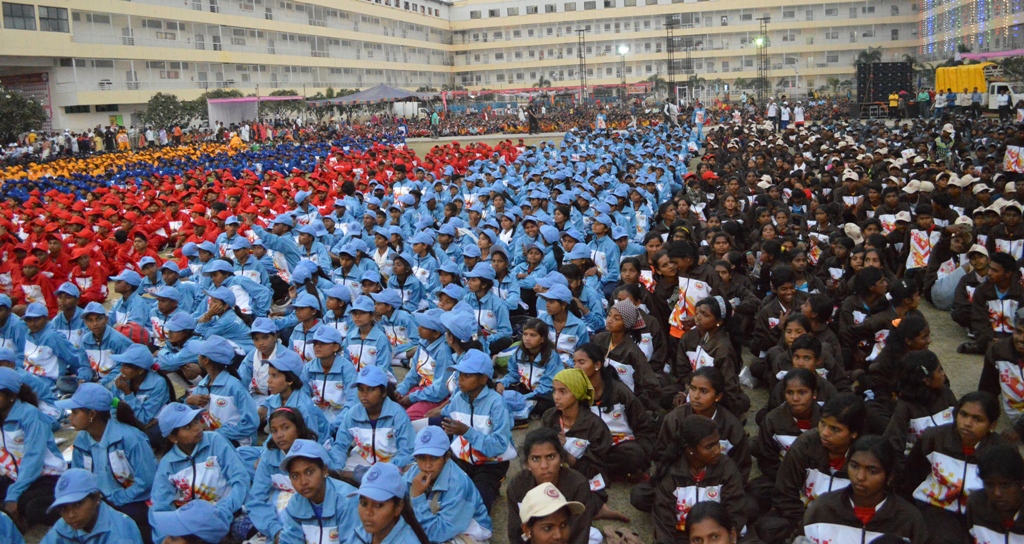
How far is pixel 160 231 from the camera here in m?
12.0

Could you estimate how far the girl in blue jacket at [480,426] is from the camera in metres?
4.48

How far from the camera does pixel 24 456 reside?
4.63 m

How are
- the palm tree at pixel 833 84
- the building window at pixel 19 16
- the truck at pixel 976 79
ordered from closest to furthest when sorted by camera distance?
the truck at pixel 976 79 → the building window at pixel 19 16 → the palm tree at pixel 833 84

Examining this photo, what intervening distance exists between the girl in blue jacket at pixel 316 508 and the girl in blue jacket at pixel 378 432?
24.5 inches

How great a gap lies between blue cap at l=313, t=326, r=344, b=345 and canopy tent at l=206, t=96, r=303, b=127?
30.8 metres

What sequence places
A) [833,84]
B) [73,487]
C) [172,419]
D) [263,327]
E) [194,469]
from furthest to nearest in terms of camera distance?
[833,84] < [263,327] < [194,469] < [172,419] < [73,487]

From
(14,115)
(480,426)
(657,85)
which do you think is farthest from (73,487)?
(657,85)

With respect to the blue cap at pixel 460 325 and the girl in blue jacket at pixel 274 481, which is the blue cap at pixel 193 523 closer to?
the girl in blue jacket at pixel 274 481

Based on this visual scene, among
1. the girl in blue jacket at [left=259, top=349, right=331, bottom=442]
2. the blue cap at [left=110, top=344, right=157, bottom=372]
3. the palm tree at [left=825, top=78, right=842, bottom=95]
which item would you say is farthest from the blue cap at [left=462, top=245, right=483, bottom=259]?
Answer: the palm tree at [left=825, top=78, right=842, bottom=95]

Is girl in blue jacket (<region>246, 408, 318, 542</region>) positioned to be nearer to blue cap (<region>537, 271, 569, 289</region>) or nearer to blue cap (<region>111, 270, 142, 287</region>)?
blue cap (<region>537, 271, 569, 289</region>)

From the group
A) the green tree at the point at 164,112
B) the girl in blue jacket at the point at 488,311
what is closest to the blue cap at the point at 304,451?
the girl in blue jacket at the point at 488,311

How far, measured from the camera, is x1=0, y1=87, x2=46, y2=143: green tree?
26.3 meters

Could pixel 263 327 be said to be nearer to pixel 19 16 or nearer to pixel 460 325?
pixel 460 325

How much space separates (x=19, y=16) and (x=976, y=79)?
118 feet
